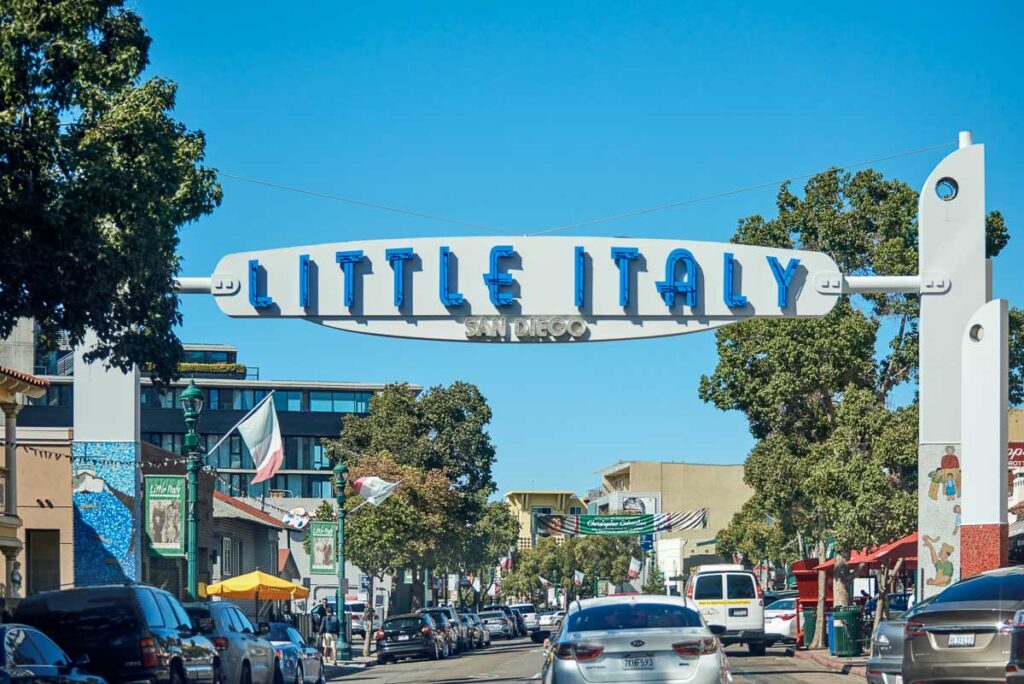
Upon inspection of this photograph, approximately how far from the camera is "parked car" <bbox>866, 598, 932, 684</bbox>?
2017cm

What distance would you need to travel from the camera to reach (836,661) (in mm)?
34750

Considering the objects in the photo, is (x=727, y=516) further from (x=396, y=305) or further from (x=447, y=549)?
(x=396, y=305)

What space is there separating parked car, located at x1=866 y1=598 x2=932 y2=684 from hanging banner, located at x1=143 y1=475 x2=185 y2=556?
11487 millimetres

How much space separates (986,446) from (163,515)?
43.7 feet

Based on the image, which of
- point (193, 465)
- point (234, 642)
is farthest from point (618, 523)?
point (234, 642)

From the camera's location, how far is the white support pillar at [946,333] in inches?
907

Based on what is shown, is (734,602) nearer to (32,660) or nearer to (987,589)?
(987,589)

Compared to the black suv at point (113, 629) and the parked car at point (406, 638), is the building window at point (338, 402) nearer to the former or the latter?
the parked car at point (406, 638)

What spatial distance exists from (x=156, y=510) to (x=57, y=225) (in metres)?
10.8

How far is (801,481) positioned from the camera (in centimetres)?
4362

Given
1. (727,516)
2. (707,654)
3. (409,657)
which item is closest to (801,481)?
(409,657)

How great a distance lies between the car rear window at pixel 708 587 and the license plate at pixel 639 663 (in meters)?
26.6

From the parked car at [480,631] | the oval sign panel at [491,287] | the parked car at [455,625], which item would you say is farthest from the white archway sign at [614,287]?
the parked car at [480,631]

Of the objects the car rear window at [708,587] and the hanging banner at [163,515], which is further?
the car rear window at [708,587]
